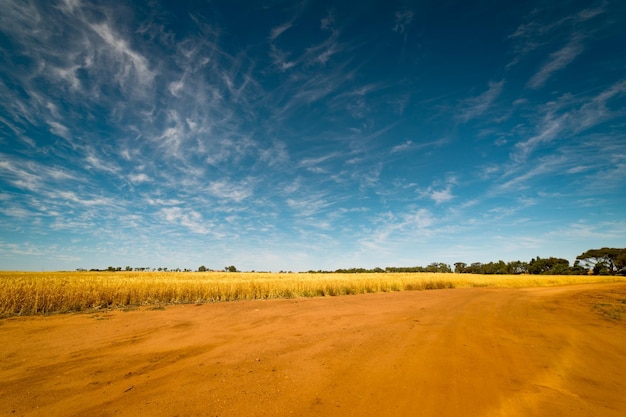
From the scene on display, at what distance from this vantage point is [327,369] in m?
5.00

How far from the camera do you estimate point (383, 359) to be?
17.7 feet

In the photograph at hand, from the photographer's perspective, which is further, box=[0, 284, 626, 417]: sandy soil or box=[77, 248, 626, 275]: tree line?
box=[77, 248, 626, 275]: tree line

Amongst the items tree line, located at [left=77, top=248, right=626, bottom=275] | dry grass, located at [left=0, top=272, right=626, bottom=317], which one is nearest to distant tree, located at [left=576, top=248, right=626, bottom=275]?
tree line, located at [left=77, top=248, right=626, bottom=275]

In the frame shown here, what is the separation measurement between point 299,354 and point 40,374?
4.77m

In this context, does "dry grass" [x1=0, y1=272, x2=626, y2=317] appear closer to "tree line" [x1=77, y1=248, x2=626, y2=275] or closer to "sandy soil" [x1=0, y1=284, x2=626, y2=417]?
"sandy soil" [x1=0, y1=284, x2=626, y2=417]

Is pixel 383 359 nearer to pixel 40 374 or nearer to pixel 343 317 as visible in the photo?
pixel 343 317

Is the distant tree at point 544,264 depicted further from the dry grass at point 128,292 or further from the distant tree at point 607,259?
the dry grass at point 128,292

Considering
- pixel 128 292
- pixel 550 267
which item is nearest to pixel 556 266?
pixel 550 267

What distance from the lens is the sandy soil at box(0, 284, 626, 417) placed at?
12.2ft

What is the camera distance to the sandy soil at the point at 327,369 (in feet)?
12.2

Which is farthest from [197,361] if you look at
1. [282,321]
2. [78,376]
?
[282,321]

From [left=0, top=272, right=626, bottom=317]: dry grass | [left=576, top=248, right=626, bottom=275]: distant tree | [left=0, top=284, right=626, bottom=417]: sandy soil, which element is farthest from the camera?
[left=576, top=248, right=626, bottom=275]: distant tree

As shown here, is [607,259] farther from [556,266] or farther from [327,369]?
[327,369]

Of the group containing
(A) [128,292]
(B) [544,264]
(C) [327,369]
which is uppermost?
(B) [544,264]
